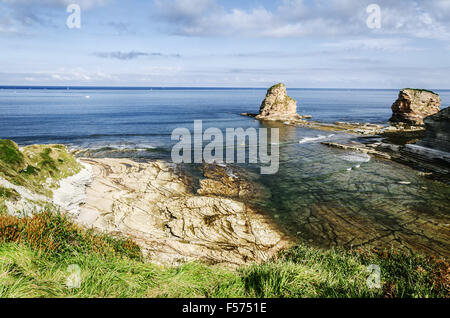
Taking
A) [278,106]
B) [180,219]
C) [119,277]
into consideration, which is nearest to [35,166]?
[180,219]

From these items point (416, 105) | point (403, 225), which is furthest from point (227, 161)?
point (416, 105)

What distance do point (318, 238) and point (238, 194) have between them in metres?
8.09

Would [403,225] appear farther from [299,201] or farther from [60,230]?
[60,230]

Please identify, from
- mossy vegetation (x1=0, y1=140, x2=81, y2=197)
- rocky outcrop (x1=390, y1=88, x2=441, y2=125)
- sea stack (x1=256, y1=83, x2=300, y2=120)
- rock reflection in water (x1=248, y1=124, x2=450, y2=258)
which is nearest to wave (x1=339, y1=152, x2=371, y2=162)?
rock reflection in water (x1=248, y1=124, x2=450, y2=258)

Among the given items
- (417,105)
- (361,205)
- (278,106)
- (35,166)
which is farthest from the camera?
(278,106)

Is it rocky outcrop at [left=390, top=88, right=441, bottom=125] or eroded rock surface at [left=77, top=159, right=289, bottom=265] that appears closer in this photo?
eroded rock surface at [left=77, top=159, right=289, bottom=265]

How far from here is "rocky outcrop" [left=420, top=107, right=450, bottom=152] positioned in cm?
2730

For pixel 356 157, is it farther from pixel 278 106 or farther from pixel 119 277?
pixel 278 106

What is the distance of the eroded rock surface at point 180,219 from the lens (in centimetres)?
1334

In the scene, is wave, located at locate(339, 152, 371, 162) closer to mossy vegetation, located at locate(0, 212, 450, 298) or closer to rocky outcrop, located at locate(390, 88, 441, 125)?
mossy vegetation, located at locate(0, 212, 450, 298)

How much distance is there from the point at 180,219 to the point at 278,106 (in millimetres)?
71311

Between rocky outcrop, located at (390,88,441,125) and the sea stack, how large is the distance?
29.8 metres

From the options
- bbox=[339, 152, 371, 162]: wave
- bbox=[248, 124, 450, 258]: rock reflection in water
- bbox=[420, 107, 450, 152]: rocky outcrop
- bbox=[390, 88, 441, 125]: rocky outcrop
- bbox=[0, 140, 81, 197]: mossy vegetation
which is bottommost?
bbox=[248, 124, 450, 258]: rock reflection in water

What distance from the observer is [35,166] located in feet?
55.0
